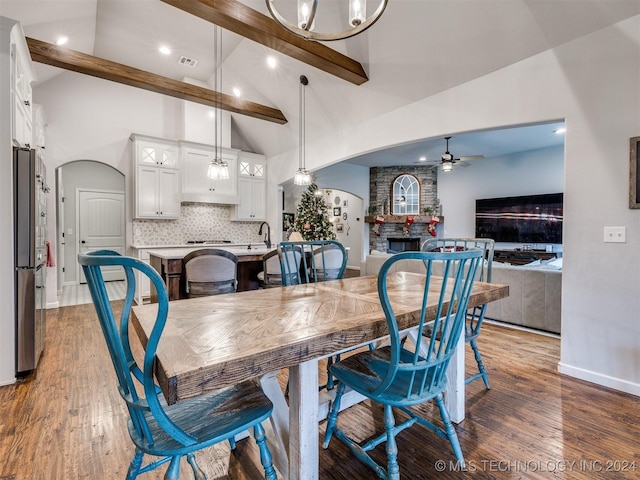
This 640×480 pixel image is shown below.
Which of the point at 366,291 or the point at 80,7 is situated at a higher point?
the point at 80,7

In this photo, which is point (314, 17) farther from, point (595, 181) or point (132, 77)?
point (132, 77)

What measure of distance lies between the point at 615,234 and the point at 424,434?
198 centimetres

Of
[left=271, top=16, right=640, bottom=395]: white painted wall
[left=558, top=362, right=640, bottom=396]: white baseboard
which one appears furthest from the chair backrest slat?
[left=558, top=362, right=640, bottom=396]: white baseboard

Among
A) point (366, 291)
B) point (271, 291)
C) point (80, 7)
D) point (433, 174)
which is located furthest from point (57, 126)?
point (433, 174)

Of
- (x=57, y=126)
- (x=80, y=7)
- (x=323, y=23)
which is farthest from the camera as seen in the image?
(x=57, y=126)

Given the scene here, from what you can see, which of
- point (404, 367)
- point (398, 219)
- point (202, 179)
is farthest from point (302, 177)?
point (398, 219)

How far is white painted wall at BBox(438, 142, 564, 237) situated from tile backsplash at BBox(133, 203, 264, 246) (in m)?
4.72

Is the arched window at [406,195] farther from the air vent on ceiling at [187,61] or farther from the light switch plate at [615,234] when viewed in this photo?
the light switch plate at [615,234]

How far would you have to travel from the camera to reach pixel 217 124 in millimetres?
6059

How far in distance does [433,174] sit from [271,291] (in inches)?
285

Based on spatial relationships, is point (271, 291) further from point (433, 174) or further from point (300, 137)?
point (433, 174)

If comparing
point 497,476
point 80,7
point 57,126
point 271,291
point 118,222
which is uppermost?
point 80,7

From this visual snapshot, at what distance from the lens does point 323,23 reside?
3.68 metres

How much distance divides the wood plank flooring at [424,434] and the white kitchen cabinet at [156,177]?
3.14 metres
